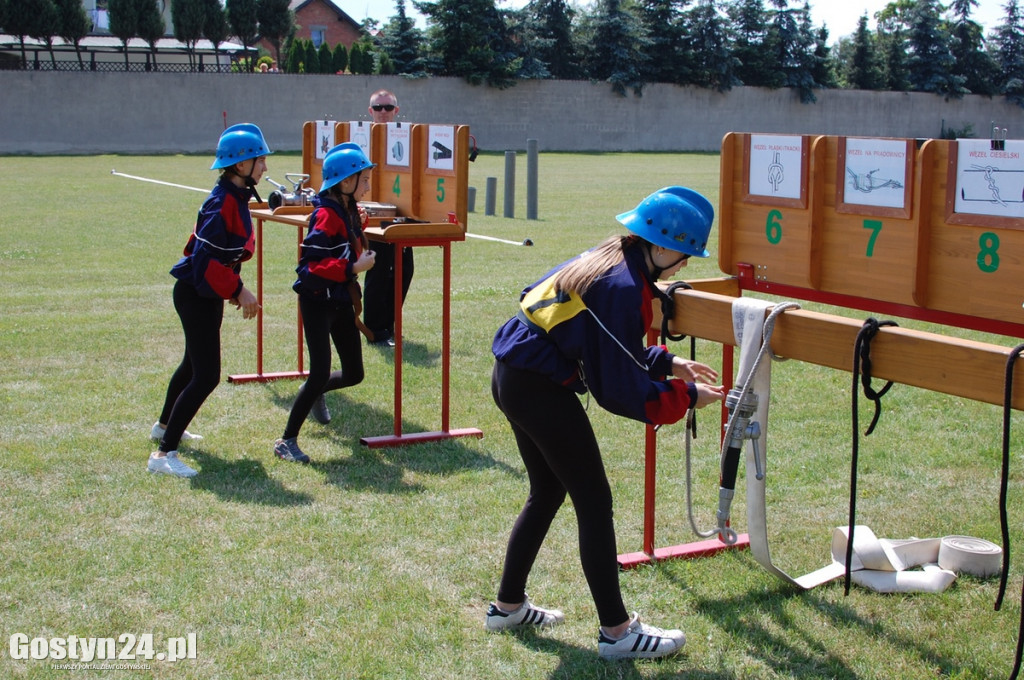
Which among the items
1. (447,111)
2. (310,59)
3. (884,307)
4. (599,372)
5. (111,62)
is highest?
(310,59)

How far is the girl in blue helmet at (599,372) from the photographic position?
3.60 metres

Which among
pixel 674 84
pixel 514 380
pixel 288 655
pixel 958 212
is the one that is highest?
pixel 674 84

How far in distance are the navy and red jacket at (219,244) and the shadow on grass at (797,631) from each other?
2971 millimetres

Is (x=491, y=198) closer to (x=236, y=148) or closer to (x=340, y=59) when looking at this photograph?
(x=236, y=148)

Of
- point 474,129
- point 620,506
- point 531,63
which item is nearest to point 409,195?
point 620,506

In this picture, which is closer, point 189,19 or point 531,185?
point 531,185

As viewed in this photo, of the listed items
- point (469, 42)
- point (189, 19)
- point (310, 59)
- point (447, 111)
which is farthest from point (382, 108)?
point (189, 19)

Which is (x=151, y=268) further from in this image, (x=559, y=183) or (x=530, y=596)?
(x=559, y=183)

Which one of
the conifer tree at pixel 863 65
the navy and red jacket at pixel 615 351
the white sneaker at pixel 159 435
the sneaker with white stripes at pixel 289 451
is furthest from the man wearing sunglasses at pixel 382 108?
the conifer tree at pixel 863 65

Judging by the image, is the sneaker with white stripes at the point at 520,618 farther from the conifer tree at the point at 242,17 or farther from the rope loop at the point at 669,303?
the conifer tree at the point at 242,17

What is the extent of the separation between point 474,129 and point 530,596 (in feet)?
152

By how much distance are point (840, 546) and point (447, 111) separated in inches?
1815

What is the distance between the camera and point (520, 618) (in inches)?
169

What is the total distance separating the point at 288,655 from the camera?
4074mm
